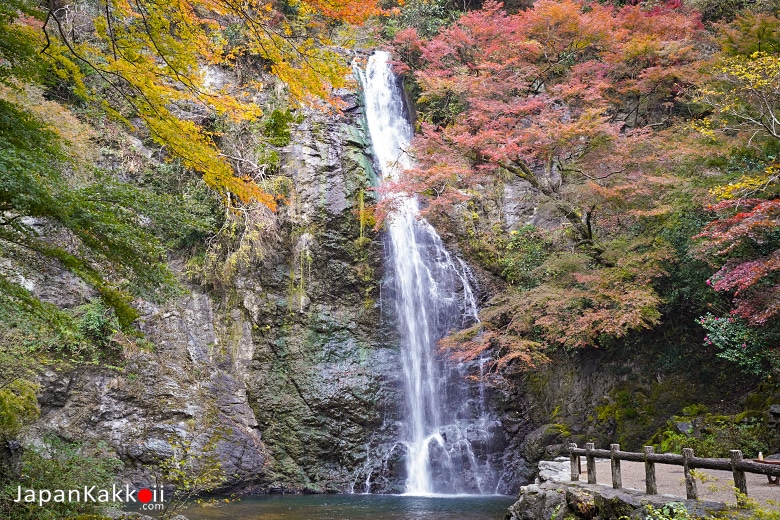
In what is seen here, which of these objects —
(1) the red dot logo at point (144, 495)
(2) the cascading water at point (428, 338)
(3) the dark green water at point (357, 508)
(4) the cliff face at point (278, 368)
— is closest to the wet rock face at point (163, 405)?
(4) the cliff face at point (278, 368)

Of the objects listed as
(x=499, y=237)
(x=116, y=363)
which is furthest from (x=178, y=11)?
(x=499, y=237)

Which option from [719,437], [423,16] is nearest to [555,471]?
[719,437]

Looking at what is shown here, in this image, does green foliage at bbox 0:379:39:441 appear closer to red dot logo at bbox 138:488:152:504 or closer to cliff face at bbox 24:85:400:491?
red dot logo at bbox 138:488:152:504

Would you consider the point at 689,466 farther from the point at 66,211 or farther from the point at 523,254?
the point at 523,254

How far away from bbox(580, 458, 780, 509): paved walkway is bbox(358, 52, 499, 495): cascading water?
4029 millimetres

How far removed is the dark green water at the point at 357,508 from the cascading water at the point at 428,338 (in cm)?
110

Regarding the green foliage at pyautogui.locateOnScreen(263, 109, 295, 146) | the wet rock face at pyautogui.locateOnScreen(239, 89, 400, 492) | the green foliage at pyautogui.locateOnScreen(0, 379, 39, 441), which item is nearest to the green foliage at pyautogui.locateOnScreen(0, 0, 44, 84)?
the green foliage at pyautogui.locateOnScreen(0, 379, 39, 441)

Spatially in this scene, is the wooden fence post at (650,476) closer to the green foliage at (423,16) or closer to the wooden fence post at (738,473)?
the wooden fence post at (738,473)

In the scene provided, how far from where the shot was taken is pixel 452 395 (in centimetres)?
1437

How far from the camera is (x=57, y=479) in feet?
21.7

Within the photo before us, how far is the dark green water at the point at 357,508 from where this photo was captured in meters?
9.67

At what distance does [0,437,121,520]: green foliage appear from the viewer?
6023mm

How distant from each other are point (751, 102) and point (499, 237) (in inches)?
296

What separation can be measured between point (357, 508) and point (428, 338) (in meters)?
5.51
